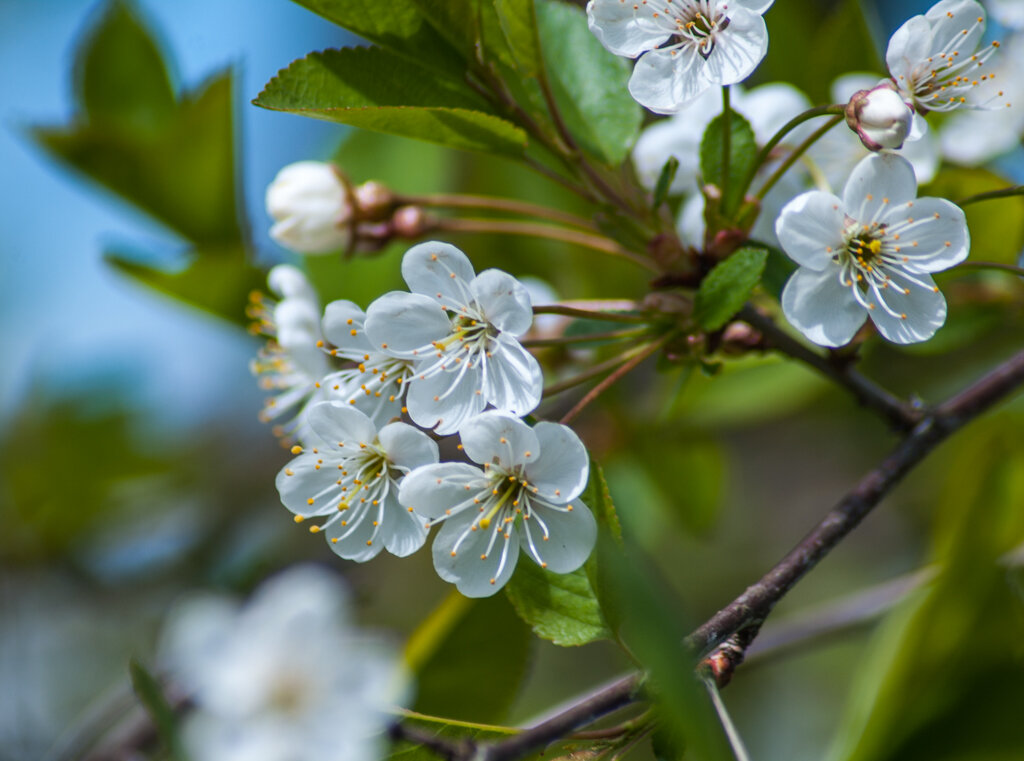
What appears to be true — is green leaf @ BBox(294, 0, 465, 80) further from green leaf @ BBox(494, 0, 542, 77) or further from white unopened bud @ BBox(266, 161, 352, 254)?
white unopened bud @ BBox(266, 161, 352, 254)

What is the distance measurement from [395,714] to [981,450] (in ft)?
2.84

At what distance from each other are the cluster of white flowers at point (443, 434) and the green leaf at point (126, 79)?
35.7 inches

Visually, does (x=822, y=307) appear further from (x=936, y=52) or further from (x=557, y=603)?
(x=557, y=603)

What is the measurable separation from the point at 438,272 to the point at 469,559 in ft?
0.88

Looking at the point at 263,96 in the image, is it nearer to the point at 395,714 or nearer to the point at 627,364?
the point at 627,364

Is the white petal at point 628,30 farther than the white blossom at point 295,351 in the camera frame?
No

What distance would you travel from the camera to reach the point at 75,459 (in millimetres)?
2113

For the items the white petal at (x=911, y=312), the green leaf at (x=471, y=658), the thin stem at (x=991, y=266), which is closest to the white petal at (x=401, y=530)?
the green leaf at (x=471, y=658)

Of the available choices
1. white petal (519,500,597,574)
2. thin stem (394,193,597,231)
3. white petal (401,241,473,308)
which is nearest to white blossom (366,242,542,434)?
white petal (401,241,473,308)

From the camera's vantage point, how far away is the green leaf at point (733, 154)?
0.92 metres

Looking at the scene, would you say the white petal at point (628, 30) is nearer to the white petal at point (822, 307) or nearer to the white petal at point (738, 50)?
the white petal at point (738, 50)

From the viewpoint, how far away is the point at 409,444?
0.85 meters

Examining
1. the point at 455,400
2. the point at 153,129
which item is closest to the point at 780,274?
the point at 455,400

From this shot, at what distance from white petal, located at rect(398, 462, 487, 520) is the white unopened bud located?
44cm
